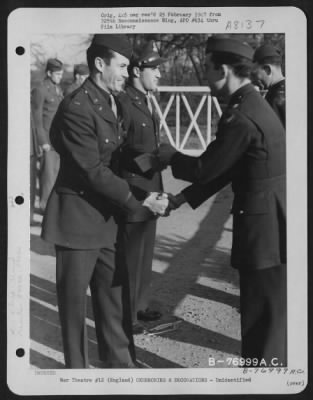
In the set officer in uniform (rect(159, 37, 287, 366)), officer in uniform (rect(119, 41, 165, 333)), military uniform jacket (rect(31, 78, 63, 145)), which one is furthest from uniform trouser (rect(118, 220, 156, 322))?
military uniform jacket (rect(31, 78, 63, 145))

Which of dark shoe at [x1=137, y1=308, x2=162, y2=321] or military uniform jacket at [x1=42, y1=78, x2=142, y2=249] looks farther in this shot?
dark shoe at [x1=137, y1=308, x2=162, y2=321]

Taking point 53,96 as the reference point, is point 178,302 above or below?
below

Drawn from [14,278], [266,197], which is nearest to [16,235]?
[14,278]

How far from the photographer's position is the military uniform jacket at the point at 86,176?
6.49ft

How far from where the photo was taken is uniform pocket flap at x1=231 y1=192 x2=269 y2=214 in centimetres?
200

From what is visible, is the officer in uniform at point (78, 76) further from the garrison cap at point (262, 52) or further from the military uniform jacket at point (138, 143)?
the garrison cap at point (262, 52)

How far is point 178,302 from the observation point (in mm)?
2094

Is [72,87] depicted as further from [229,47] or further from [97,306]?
[97,306]

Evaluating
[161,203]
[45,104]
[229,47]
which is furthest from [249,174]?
[45,104]

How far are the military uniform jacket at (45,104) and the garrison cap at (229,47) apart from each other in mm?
477

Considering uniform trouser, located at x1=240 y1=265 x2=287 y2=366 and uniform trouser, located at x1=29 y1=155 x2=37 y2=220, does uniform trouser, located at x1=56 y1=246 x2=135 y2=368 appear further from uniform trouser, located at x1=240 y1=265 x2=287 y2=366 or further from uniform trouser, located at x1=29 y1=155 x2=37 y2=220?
uniform trouser, located at x1=240 y1=265 x2=287 y2=366

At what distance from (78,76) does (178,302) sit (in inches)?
30.1

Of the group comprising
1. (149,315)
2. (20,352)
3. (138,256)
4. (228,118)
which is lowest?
(20,352)

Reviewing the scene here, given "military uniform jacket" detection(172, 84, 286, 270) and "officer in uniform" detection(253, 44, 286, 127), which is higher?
"officer in uniform" detection(253, 44, 286, 127)
